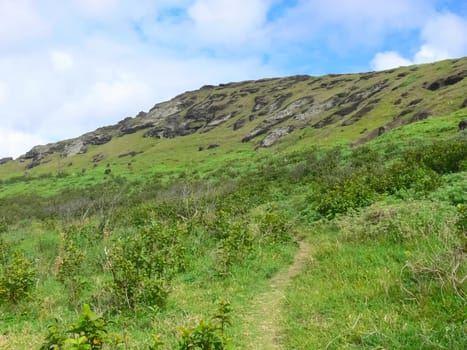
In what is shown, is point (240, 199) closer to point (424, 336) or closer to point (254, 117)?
point (424, 336)

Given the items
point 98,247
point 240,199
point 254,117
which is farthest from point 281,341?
point 254,117

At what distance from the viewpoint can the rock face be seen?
4697cm

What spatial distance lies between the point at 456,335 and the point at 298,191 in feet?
48.6

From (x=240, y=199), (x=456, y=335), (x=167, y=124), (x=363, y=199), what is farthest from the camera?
(x=167, y=124)

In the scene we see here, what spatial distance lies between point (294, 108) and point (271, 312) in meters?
74.6

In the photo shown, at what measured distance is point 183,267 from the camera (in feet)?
33.3

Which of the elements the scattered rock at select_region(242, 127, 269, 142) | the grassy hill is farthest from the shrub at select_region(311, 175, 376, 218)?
the scattered rock at select_region(242, 127, 269, 142)

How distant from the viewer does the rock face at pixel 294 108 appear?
4697 centimetres

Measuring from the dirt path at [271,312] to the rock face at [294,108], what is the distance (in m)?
30.9

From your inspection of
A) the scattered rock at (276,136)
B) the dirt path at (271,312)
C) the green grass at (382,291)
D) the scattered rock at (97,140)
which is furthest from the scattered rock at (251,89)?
the dirt path at (271,312)

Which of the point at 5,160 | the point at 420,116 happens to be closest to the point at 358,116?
the point at 420,116

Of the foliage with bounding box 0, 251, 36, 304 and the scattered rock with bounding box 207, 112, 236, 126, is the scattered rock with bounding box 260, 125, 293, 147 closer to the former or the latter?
the scattered rock with bounding box 207, 112, 236, 126

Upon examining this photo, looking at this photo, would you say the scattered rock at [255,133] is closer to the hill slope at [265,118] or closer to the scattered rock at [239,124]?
the hill slope at [265,118]

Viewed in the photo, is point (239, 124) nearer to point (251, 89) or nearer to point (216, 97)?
point (251, 89)
